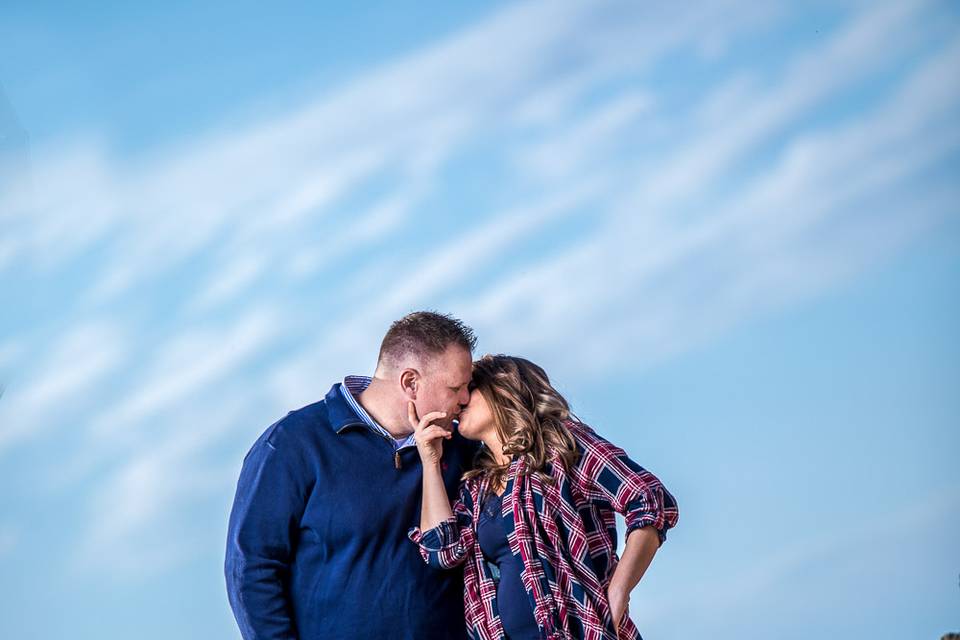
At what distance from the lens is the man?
259 cm

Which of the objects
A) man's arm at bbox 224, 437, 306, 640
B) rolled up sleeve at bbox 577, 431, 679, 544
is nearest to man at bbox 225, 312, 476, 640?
man's arm at bbox 224, 437, 306, 640

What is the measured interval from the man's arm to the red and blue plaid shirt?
307 mm

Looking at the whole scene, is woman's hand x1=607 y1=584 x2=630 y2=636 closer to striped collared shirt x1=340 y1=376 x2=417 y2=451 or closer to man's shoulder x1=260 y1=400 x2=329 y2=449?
striped collared shirt x1=340 y1=376 x2=417 y2=451

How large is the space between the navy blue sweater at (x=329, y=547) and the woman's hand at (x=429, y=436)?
10 centimetres

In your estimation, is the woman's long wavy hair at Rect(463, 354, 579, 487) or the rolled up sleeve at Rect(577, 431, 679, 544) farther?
the woman's long wavy hair at Rect(463, 354, 579, 487)

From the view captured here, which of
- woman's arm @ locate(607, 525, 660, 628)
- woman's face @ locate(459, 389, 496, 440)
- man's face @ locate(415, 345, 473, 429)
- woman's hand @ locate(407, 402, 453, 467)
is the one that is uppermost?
man's face @ locate(415, 345, 473, 429)

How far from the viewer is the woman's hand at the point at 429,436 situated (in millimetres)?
2598

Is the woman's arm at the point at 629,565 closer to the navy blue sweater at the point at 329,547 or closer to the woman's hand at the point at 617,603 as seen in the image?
the woman's hand at the point at 617,603

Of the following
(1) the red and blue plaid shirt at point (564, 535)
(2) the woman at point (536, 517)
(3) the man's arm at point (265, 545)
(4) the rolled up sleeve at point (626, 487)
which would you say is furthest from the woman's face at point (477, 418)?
(3) the man's arm at point (265, 545)

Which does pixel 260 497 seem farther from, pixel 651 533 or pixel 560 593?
pixel 651 533

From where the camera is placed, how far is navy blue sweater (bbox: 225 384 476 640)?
8.48ft

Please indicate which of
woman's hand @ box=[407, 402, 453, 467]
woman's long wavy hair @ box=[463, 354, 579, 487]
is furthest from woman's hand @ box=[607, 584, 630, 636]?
woman's hand @ box=[407, 402, 453, 467]

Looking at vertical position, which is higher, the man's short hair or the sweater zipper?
the man's short hair

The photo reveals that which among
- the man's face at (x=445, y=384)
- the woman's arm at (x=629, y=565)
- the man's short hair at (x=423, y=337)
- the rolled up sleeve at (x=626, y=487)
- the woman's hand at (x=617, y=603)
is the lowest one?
the woman's hand at (x=617, y=603)
